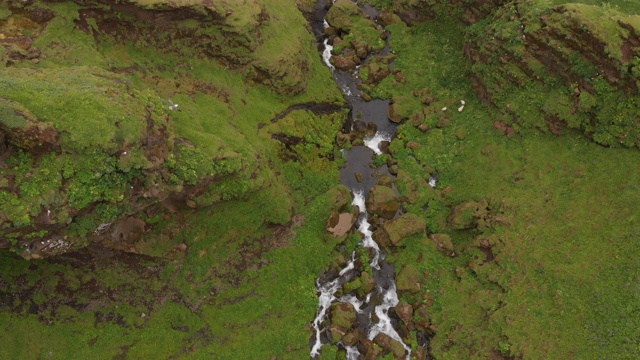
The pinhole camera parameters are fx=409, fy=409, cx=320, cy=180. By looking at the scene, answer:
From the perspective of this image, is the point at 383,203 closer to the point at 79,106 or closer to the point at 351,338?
the point at 351,338

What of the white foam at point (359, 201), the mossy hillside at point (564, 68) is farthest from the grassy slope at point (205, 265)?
the mossy hillside at point (564, 68)

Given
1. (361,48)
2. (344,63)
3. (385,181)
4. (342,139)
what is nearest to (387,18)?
(361,48)

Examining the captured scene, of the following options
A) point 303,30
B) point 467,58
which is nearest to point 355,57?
point 303,30

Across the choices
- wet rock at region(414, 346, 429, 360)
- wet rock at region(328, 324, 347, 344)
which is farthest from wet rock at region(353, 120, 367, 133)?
wet rock at region(414, 346, 429, 360)

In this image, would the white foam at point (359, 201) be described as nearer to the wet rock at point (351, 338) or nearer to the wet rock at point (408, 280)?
the wet rock at point (408, 280)

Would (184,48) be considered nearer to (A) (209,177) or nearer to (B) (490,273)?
(A) (209,177)

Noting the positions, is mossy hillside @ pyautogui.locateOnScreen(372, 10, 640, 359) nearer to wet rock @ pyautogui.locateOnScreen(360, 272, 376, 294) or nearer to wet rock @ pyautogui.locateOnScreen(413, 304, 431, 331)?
wet rock @ pyautogui.locateOnScreen(413, 304, 431, 331)

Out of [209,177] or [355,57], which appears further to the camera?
[355,57]

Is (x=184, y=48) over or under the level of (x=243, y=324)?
over
